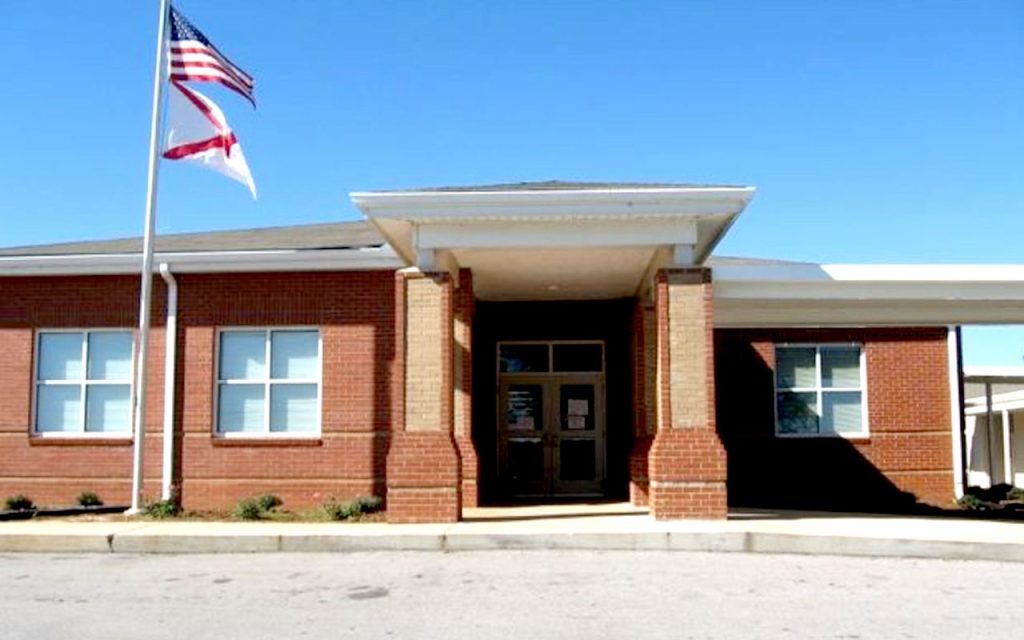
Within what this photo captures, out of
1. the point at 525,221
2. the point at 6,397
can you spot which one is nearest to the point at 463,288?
the point at 525,221

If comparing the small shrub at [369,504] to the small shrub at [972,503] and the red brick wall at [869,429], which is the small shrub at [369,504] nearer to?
the red brick wall at [869,429]

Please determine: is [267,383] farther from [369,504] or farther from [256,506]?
[369,504]

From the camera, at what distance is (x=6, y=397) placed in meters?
17.2

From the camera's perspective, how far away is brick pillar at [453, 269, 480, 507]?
15.6 metres

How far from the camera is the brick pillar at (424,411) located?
13.2 metres

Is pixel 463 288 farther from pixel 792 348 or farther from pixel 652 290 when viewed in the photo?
pixel 792 348

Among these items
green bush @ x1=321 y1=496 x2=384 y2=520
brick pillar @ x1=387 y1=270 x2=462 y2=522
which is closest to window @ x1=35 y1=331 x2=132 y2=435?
green bush @ x1=321 y1=496 x2=384 y2=520

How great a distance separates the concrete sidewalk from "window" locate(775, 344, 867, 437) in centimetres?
707

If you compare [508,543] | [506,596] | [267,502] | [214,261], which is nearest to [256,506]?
[267,502]

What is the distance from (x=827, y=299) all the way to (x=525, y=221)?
484 cm

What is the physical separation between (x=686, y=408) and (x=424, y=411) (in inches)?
128

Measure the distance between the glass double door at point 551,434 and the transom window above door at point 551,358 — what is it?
0.50 feet

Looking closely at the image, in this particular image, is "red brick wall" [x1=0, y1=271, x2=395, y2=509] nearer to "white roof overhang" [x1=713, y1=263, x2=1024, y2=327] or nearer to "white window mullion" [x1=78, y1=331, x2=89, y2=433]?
"white window mullion" [x1=78, y1=331, x2=89, y2=433]

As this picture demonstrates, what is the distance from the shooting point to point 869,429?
67.5 ft
